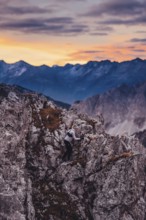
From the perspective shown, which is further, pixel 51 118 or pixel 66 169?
pixel 51 118

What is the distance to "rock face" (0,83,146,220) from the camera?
134 meters

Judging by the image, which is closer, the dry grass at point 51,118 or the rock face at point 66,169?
the rock face at point 66,169

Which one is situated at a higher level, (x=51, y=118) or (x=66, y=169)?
(x=51, y=118)

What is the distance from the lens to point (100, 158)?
145125 millimetres

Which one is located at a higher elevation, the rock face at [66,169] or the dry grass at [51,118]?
the dry grass at [51,118]

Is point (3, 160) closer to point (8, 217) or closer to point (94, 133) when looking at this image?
point (8, 217)

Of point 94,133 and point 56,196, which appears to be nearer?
point 56,196

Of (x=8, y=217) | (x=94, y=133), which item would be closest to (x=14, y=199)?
(x=8, y=217)

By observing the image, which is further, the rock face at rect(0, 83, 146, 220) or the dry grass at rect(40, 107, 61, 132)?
the dry grass at rect(40, 107, 61, 132)

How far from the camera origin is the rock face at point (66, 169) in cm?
13350

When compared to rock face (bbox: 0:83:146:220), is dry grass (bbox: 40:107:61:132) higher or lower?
higher

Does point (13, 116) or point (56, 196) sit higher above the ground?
point (13, 116)

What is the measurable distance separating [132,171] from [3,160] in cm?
3303

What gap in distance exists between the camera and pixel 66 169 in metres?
143
